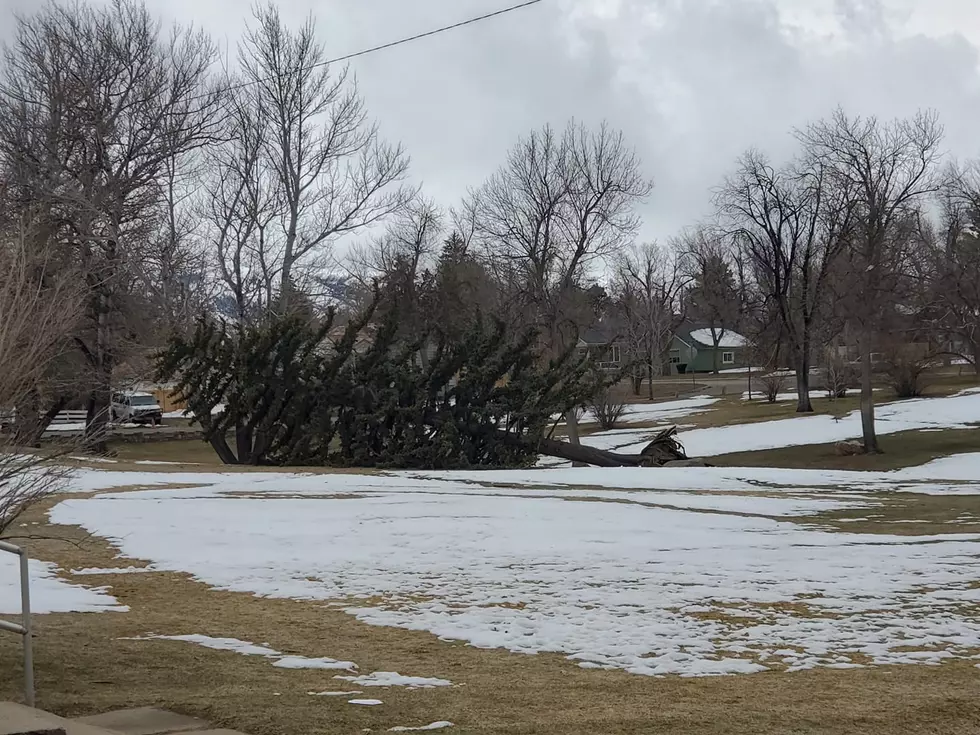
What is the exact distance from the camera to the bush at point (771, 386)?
60844 millimetres

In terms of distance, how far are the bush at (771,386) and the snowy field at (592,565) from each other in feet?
134

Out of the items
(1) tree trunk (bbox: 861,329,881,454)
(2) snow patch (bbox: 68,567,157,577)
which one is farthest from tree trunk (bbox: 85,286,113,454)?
(1) tree trunk (bbox: 861,329,881,454)

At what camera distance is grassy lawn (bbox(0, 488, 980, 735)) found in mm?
5680

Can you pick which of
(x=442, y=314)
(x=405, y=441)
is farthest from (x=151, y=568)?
(x=442, y=314)

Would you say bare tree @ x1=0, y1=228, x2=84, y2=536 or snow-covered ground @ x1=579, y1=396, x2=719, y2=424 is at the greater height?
bare tree @ x1=0, y1=228, x2=84, y2=536

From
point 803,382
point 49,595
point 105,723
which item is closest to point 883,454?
point 803,382

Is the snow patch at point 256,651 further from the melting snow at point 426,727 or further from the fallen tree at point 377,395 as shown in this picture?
the fallen tree at point 377,395

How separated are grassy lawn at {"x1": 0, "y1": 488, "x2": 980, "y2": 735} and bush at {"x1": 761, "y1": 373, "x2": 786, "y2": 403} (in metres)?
54.3

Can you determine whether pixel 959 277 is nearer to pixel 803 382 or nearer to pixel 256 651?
pixel 803 382

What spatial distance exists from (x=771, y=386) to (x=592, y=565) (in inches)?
2009

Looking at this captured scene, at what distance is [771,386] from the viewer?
200 ft

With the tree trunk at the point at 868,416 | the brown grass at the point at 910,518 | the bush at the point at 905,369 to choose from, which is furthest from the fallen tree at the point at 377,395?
the bush at the point at 905,369

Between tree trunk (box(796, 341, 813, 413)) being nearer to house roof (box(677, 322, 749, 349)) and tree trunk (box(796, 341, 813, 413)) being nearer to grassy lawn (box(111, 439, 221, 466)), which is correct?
grassy lawn (box(111, 439, 221, 466))

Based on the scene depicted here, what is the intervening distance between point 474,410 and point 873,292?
16027 millimetres
